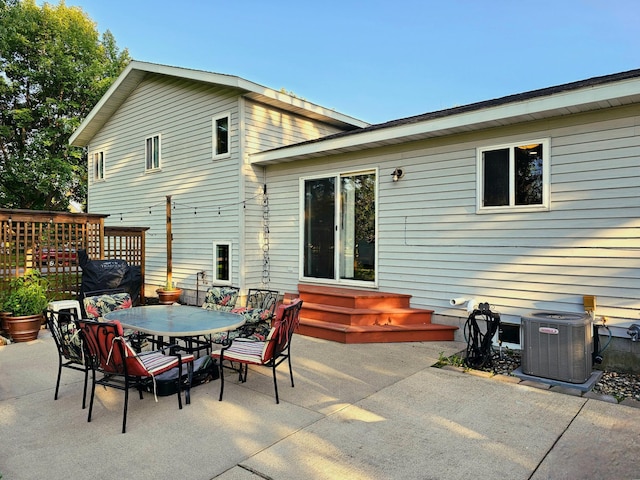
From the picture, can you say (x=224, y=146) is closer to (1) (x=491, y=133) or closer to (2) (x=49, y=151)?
(1) (x=491, y=133)

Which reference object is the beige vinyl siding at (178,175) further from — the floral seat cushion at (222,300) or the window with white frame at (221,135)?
the floral seat cushion at (222,300)

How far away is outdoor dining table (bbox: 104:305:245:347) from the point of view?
3.76 metres

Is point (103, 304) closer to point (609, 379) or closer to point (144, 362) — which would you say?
point (144, 362)

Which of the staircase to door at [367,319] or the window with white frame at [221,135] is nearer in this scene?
the staircase to door at [367,319]

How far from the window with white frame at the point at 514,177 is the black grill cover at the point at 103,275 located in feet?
19.3

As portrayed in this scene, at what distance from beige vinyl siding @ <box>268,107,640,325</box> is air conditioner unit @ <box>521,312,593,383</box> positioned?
72cm

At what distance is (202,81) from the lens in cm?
834

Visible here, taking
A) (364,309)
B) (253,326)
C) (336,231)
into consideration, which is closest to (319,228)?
(336,231)

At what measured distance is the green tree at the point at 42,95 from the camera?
18.1m

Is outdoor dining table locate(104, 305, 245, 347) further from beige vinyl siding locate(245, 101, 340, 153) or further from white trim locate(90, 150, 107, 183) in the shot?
white trim locate(90, 150, 107, 183)

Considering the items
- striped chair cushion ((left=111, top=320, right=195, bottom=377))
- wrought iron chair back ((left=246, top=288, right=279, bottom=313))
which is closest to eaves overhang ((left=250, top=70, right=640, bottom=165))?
wrought iron chair back ((left=246, top=288, right=279, bottom=313))

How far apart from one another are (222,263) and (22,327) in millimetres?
3502

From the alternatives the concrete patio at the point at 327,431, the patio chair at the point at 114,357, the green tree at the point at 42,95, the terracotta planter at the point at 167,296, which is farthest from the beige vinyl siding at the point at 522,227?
the green tree at the point at 42,95

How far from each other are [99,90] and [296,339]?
1986 cm
